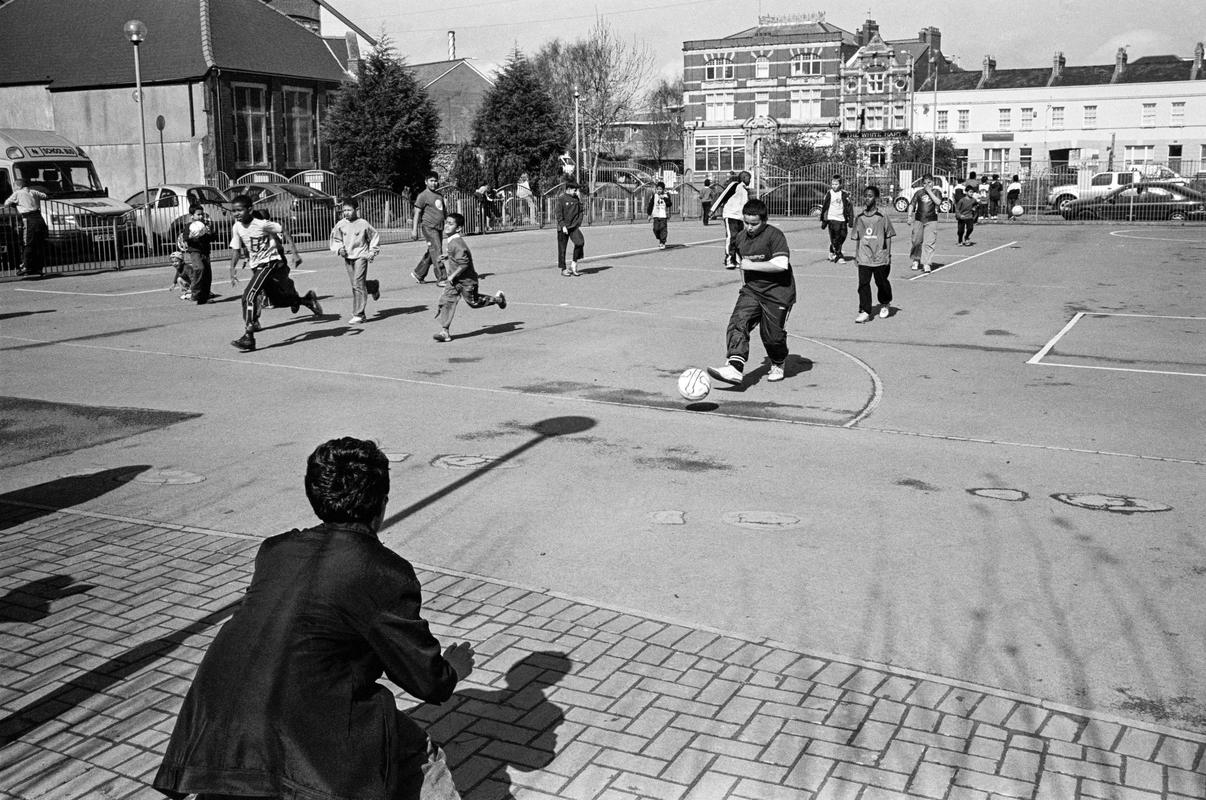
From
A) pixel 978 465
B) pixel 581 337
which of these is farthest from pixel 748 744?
pixel 581 337

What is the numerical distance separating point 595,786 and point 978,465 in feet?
18.5

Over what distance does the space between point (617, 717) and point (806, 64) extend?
90.1 meters

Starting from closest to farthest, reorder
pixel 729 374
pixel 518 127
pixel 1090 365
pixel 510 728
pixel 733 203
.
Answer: pixel 510 728 → pixel 729 374 → pixel 1090 365 → pixel 733 203 → pixel 518 127

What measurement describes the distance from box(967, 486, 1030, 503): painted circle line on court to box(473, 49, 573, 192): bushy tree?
43708 millimetres

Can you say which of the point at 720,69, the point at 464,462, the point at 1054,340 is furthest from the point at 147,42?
the point at 720,69

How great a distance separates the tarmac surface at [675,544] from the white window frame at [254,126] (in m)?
35.3

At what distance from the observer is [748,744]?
469 centimetres

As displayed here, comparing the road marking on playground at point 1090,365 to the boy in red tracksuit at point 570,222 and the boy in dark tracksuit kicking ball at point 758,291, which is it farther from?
the boy in red tracksuit at point 570,222

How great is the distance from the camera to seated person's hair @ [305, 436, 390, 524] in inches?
127

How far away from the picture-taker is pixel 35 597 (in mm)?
6363

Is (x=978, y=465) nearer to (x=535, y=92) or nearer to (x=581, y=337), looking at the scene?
(x=581, y=337)

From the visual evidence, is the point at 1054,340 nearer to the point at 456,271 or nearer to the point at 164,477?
the point at 456,271

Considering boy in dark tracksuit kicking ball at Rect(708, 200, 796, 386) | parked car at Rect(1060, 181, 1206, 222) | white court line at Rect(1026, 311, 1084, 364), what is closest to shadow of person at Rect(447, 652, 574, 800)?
boy in dark tracksuit kicking ball at Rect(708, 200, 796, 386)

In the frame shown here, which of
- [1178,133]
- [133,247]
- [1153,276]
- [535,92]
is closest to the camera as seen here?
[1153,276]
